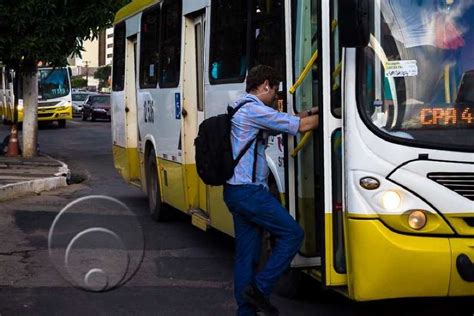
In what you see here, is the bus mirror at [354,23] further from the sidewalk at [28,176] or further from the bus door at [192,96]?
the sidewalk at [28,176]

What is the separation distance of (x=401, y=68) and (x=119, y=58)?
29.1 feet

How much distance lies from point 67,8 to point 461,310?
46.2 ft

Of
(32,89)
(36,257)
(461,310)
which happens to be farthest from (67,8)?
(461,310)

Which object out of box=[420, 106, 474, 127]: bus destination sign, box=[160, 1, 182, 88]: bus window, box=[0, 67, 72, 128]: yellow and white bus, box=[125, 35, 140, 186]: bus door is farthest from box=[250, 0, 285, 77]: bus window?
box=[0, 67, 72, 128]: yellow and white bus

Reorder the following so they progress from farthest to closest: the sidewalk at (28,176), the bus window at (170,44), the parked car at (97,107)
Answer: the parked car at (97,107), the sidewalk at (28,176), the bus window at (170,44)

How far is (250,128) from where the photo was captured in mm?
5695

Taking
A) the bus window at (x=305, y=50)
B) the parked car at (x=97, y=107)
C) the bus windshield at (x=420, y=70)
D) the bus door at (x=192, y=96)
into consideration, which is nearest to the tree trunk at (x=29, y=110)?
the bus door at (x=192, y=96)

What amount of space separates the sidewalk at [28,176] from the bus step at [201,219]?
18.0ft

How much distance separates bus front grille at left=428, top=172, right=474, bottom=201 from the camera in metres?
5.12

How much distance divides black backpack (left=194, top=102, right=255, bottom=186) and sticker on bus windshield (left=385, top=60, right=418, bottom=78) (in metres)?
1.07

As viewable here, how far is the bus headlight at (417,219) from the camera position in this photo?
16.8 ft

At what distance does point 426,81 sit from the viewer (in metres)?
5.19

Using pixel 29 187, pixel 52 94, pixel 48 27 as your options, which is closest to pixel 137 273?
pixel 29 187

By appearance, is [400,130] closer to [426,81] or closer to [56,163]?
[426,81]
